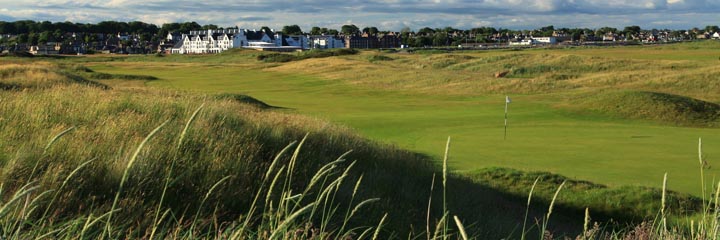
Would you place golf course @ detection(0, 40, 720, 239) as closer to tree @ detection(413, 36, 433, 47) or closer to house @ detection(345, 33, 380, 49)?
house @ detection(345, 33, 380, 49)

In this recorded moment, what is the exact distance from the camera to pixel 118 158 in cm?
578

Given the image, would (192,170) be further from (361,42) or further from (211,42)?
(361,42)

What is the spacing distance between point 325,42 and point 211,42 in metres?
30.8

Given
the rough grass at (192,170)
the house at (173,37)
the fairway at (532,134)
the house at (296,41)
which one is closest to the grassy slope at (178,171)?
the rough grass at (192,170)

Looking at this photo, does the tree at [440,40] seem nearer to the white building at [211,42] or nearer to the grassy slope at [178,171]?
the white building at [211,42]

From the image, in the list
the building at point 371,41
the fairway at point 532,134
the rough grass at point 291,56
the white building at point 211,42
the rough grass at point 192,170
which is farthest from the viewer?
the building at point 371,41

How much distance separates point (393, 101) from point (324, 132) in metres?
25.5

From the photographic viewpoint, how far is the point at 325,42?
554 ft

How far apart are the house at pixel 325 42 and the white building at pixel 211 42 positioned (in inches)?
909

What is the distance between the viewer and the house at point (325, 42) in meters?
168

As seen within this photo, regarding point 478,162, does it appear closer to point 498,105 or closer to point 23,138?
point 23,138

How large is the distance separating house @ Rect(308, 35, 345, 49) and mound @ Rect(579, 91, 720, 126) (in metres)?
140

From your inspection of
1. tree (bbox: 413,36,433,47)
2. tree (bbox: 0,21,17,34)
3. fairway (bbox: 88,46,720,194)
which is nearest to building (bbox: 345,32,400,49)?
tree (bbox: 413,36,433,47)

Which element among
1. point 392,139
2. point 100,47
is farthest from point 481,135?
point 100,47
